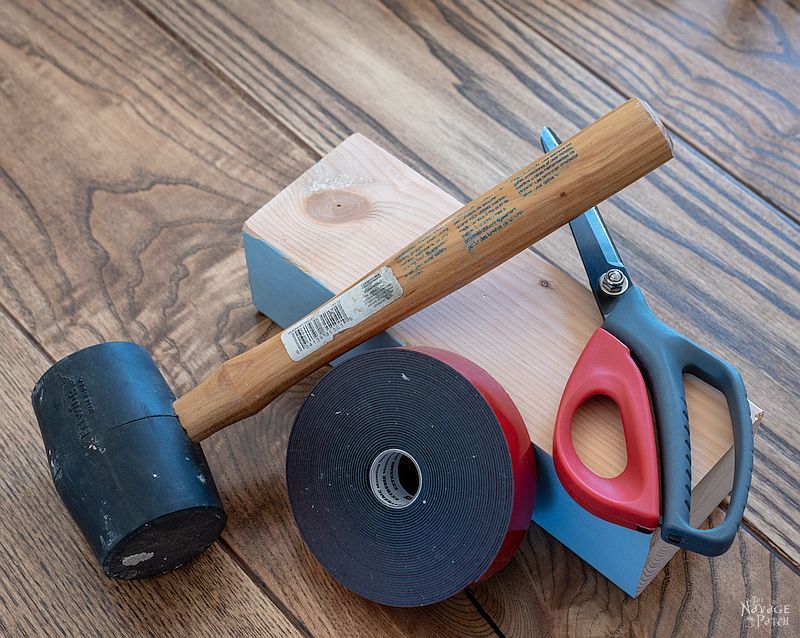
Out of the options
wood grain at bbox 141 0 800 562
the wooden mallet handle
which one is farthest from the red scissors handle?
wood grain at bbox 141 0 800 562

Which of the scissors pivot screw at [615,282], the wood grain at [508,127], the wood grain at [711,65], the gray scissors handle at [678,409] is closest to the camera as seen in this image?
the gray scissors handle at [678,409]

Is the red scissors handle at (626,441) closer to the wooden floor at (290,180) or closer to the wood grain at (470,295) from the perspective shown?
the wood grain at (470,295)

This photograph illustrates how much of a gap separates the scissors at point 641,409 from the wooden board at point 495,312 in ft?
0.09

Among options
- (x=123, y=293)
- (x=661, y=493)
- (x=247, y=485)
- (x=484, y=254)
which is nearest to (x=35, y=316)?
(x=123, y=293)

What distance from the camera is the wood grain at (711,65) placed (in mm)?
1070

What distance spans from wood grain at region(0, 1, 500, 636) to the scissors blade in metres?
0.27

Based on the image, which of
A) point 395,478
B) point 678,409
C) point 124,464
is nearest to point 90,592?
point 124,464

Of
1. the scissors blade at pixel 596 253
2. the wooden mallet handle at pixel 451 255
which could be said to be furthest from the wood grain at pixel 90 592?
the scissors blade at pixel 596 253

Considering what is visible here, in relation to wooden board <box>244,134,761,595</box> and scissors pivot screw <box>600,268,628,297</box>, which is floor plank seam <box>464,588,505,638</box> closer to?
wooden board <box>244,134,761,595</box>

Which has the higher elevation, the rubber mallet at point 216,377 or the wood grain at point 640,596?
the rubber mallet at point 216,377

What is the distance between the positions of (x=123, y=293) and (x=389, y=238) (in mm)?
272

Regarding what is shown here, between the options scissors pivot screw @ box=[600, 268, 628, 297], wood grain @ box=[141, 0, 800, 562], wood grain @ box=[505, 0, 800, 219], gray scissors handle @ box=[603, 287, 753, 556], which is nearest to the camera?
gray scissors handle @ box=[603, 287, 753, 556]

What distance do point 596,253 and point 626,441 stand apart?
0.15m

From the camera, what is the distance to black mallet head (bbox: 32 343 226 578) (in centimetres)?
76
